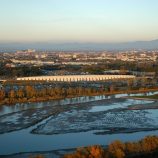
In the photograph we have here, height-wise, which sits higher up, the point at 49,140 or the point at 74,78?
the point at 49,140

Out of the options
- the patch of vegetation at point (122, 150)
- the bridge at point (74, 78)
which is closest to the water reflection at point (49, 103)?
the bridge at point (74, 78)

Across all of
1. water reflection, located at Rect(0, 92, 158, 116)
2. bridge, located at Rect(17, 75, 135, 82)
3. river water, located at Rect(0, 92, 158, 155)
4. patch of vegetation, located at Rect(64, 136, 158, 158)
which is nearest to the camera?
patch of vegetation, located at Rect(64, 136, 158, 158)

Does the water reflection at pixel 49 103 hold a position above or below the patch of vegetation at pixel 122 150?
below

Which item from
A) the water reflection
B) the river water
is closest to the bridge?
the water reflection

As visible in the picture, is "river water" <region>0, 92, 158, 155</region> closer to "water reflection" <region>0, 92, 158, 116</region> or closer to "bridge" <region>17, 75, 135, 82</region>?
"water reflection" <region>0, 92, 158, 116</region>

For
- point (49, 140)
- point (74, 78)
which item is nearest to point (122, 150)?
point (49, 140)

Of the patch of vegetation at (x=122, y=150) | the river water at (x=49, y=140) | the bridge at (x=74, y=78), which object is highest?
the patch of vegetation at (x=122, y=150)

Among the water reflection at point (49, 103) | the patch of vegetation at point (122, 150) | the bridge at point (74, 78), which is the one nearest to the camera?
the patch of vegetation at point (122, 150)

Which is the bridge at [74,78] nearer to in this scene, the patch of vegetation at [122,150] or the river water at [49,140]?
the river water at [49,140]

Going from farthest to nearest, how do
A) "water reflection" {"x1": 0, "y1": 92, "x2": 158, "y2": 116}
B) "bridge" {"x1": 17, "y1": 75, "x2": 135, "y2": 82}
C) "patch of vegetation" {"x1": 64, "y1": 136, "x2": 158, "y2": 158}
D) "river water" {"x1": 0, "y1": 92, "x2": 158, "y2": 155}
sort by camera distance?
"bridge" {"x1": 17, "y1": 75, "x2": 135, "y2": 82}, "water reflection" {"x1": 0, "y1": 92, "x2": 158, "y2": 116}, "river water" {"x1": 0, "y1": 92, "x2": 158, "y2": 155}, "patch of vegetation" {"x1": 64, "y1": 136, "x2": 158, "y2": 158}

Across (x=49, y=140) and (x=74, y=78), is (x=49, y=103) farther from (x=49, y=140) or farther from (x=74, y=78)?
(x=74, y=78)

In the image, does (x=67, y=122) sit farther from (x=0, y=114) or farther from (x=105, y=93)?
(x=105, y=93)

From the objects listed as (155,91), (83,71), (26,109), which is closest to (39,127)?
(26,109)
